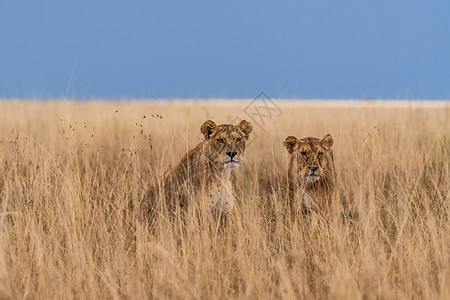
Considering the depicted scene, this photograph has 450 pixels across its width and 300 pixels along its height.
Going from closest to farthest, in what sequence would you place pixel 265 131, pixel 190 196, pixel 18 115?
1. pixel 190 196
2. pixel 265 131
3. pixel 18 115

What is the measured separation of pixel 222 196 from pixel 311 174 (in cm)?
85

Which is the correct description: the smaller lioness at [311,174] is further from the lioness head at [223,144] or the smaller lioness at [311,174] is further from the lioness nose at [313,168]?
the lioness head at [223,144]

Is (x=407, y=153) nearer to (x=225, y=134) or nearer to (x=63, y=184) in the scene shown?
(x=225, y=134)

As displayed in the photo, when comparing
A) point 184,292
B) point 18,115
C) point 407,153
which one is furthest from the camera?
point 18,115

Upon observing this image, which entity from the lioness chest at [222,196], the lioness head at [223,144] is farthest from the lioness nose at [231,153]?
the lioness chest at [222,196]

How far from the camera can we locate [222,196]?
535cm

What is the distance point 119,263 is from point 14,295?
0.80 m

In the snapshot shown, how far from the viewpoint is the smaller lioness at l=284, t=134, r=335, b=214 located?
5535 millimetres

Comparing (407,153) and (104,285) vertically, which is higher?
(407,153)

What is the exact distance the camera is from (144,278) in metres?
4.18

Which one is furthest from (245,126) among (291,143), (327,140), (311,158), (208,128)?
(327,140)

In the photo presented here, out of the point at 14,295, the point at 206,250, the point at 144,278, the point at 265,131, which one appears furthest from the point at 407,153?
the point at 14,295

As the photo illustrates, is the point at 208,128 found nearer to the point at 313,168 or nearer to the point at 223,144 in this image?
the point at 223,144

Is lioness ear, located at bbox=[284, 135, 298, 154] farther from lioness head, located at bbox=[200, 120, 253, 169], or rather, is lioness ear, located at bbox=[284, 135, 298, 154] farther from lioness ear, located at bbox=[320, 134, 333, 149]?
lioness head, located at bbox=[200, 120, 253, 169]
